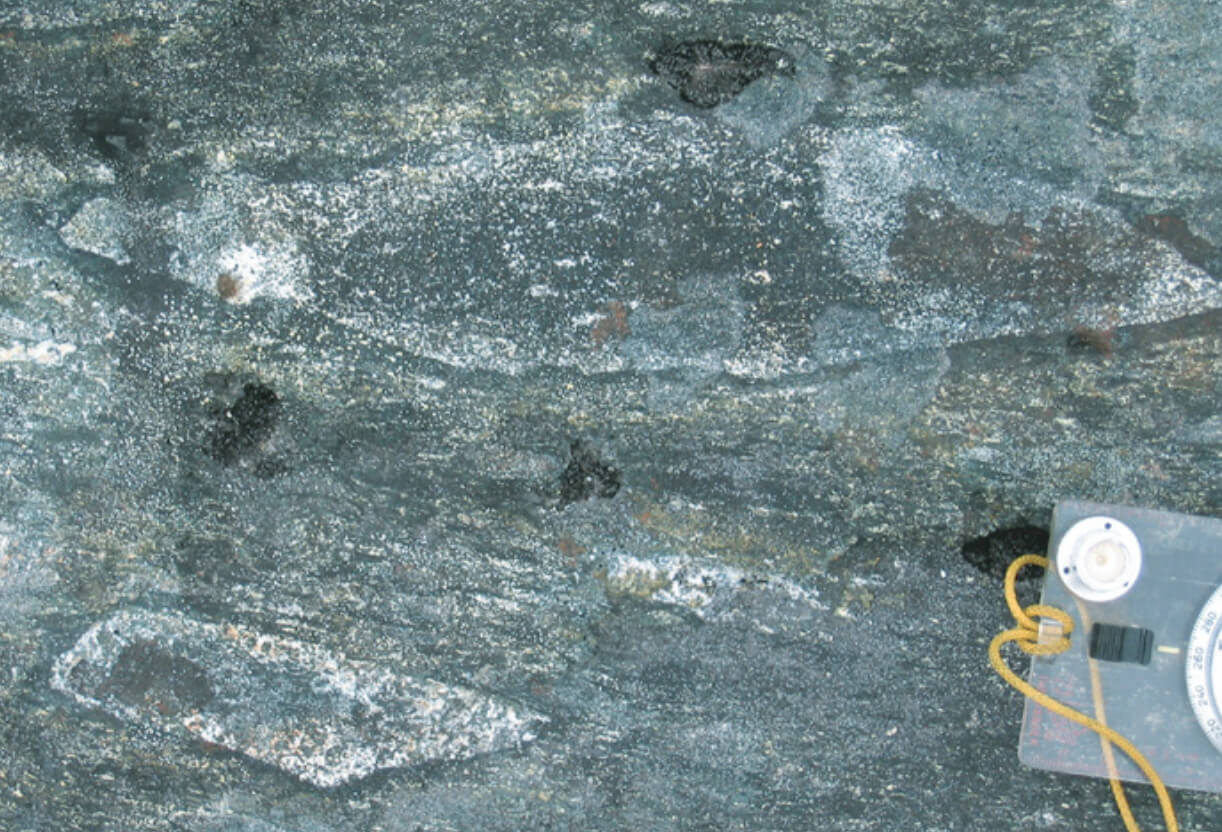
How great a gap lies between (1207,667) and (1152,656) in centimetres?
10

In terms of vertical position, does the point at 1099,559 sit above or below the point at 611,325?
below

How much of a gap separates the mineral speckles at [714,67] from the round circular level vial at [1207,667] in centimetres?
133

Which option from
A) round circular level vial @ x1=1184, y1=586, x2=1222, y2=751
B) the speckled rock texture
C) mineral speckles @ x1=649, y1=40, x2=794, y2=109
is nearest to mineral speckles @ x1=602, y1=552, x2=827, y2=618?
the speckled rock texture

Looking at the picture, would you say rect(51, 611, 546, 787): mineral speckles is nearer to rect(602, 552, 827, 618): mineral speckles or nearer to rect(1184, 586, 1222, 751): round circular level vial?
rect(602, 552, 827, 618): mineral speckles

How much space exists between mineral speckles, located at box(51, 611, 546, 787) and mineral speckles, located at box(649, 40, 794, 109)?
133cm

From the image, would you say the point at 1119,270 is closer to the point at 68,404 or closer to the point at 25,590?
the point at 68,404

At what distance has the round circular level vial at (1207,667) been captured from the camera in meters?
1.87

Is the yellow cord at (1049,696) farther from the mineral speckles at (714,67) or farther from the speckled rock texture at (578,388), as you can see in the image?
the mineral speckles at (714,67)

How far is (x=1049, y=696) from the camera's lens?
6.27 ft

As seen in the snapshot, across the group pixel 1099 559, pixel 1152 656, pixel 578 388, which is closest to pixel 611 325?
pixel 578 388

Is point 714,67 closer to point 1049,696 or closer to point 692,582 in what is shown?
point 692,582

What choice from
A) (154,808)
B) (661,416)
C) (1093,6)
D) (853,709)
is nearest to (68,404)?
(154,808)

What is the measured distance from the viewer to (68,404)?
6.75 feet

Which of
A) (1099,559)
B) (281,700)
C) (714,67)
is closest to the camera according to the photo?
(1099,559)
